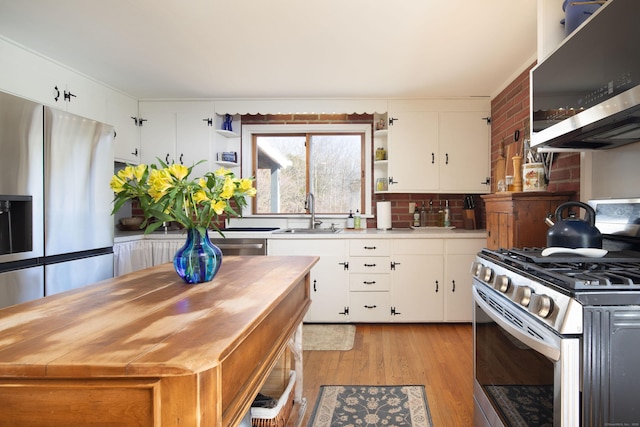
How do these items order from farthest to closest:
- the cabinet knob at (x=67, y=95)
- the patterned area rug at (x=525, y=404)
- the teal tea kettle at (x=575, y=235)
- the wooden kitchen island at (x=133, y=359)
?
the cabinet knob at (x=67, y=95) < the teal tea kettle at (x=575, y=235) < the patterned area rug at (x=525, y=404) < the wooden kitchen island at (x=133, y=359)

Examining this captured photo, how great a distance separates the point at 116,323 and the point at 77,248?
203 cm

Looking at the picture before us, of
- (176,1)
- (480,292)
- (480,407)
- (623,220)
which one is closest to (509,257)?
(480,292)

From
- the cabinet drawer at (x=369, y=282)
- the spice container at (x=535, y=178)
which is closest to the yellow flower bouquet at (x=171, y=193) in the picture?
the spice container at (x=535, y=178)

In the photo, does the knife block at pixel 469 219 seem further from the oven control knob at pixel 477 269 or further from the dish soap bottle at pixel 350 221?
the oven control knob at pixel 477 269

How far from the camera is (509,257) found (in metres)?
1.58

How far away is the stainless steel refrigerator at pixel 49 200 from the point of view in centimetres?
218

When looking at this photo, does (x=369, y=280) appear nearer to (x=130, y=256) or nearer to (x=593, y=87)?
(x=130, y=256)

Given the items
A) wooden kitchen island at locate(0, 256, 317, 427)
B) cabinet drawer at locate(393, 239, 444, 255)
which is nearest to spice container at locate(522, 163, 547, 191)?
cabinet drawer at locate(393, 239, 444, 255)

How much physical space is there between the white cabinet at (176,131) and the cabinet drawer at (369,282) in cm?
190

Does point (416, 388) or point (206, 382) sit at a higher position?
point (206, 382)

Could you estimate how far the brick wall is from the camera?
2332 mm

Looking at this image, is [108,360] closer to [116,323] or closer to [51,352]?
[51,352]

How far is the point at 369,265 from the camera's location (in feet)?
11.8

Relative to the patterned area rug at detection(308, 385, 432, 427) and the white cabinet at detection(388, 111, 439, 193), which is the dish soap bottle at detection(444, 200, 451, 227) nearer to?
the white cabinet at detection(388, 111, 439, 193)
